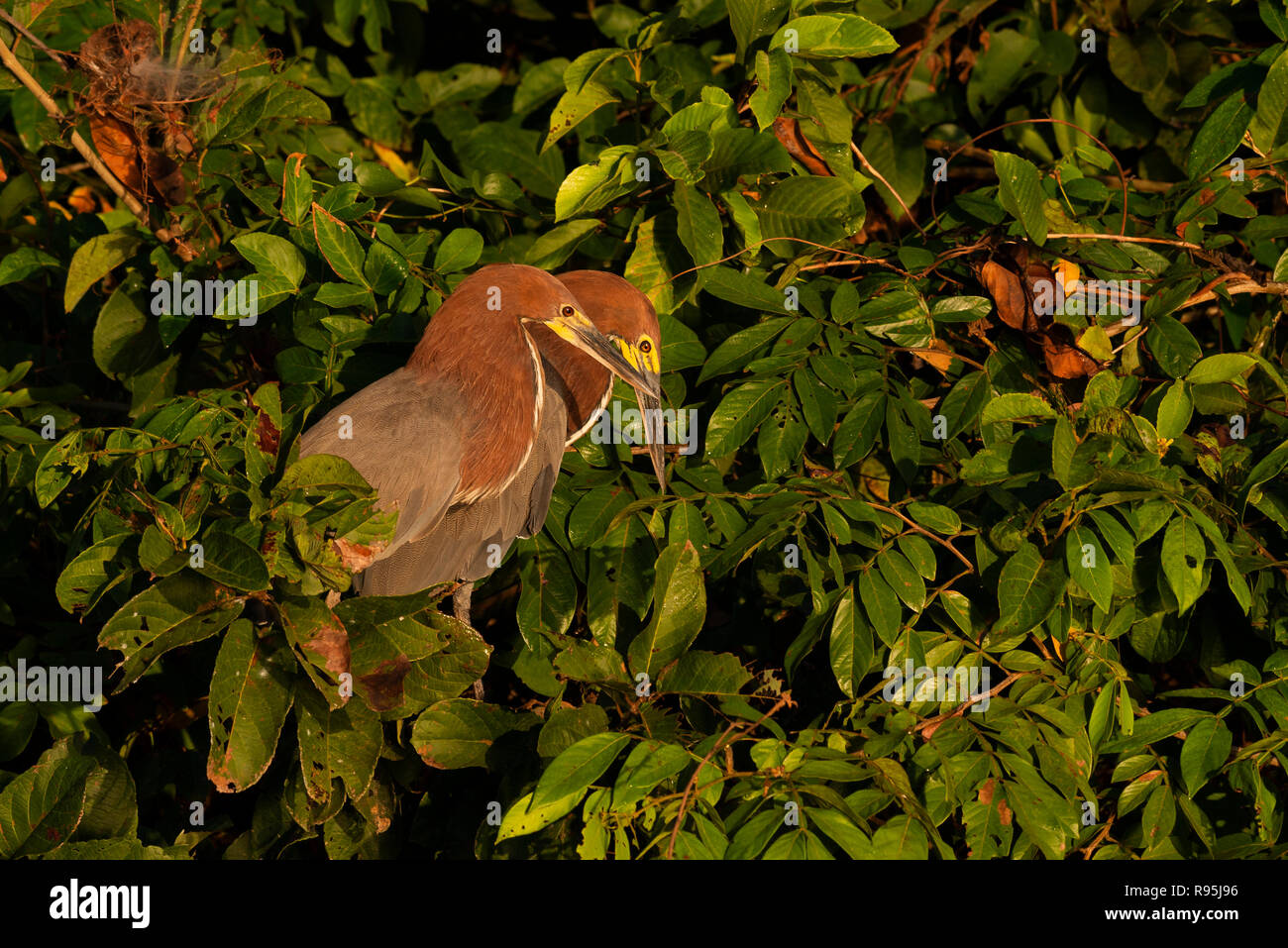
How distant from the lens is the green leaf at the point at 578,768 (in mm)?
1681

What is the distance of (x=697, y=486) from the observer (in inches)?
92.7

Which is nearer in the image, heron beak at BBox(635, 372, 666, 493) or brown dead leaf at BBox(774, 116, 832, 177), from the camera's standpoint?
heron beak at BBox(635, 372, 666, 493)

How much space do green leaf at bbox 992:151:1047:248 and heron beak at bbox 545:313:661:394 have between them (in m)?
0.81

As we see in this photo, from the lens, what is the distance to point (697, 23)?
2828mm

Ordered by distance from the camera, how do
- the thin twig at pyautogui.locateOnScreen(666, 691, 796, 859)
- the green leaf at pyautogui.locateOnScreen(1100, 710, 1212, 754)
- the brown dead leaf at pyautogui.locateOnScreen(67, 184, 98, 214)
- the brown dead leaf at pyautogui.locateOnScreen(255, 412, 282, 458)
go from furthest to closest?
the brown dead leaf at pyautogui.locateOnScreen(67, 184, 98, 214) < the green leaf at pyautogui.locateOnScreen(1100, 710, 1212, 754) < the brown dead leaf at pyautogui.locateOnScreen(255, 412, 282, 458) < the thin twig at pyautogui.locateOnScreen(666, 691, 796, 859)

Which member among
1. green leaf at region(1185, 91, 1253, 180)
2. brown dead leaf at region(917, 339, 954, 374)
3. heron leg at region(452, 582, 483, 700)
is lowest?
heron leg at region(452, 582, 483, 700)

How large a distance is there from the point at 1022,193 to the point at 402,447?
133cm

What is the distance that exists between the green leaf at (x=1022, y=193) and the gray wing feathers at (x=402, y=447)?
46.9 inches

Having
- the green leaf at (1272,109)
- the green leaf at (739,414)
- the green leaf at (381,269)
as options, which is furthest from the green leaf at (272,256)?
the green leaf at (1272,109)

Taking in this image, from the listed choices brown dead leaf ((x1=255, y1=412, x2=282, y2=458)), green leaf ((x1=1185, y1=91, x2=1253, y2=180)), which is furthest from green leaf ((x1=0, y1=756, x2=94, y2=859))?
green leaf ((x1=1185, y1=91, x2=1253, y2=180))

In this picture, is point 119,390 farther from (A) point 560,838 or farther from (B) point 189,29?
(A) point 560,838

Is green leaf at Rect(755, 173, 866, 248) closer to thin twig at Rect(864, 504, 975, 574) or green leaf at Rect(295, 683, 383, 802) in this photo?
thin twig at Rect(864, 504, 975, 574)

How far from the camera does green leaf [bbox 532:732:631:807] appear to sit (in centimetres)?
168

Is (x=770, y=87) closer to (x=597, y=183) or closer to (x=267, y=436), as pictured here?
(x=597, y=183)
